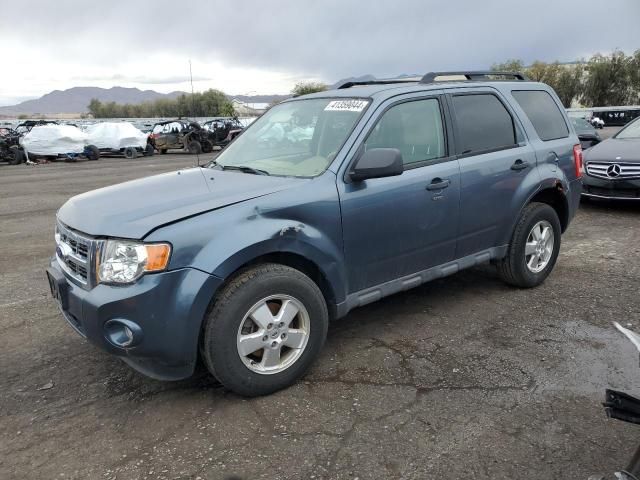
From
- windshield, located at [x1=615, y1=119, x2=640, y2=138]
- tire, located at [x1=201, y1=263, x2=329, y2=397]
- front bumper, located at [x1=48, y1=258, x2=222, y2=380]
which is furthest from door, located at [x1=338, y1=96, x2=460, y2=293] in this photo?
windshield, located at [x1=615, y1=119, x2=640, y2=138]

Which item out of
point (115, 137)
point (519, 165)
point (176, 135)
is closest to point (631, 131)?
point (519, 165)

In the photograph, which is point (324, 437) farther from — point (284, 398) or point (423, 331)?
point (423, 331)

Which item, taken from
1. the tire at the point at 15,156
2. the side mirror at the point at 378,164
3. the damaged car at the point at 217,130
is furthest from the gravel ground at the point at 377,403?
the damaged car at the point at 217,130

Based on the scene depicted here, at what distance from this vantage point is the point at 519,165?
460 centimetres

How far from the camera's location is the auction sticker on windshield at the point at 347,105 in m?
3.85

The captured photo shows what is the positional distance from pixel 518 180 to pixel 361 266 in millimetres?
1825

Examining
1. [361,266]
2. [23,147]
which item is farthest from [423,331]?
[23,147]

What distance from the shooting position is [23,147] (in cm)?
2233

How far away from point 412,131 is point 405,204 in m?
0.62

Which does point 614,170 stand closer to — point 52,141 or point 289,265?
point 289,265

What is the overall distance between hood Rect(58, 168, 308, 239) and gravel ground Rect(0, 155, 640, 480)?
1.08m

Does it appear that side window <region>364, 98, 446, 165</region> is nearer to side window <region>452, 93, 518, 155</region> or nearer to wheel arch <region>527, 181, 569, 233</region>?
side window <region>452, 93, 518, 155</region>

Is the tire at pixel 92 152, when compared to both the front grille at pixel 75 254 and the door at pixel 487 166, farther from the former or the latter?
the door at pixel 487 166

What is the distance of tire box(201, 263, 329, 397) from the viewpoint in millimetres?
3006
